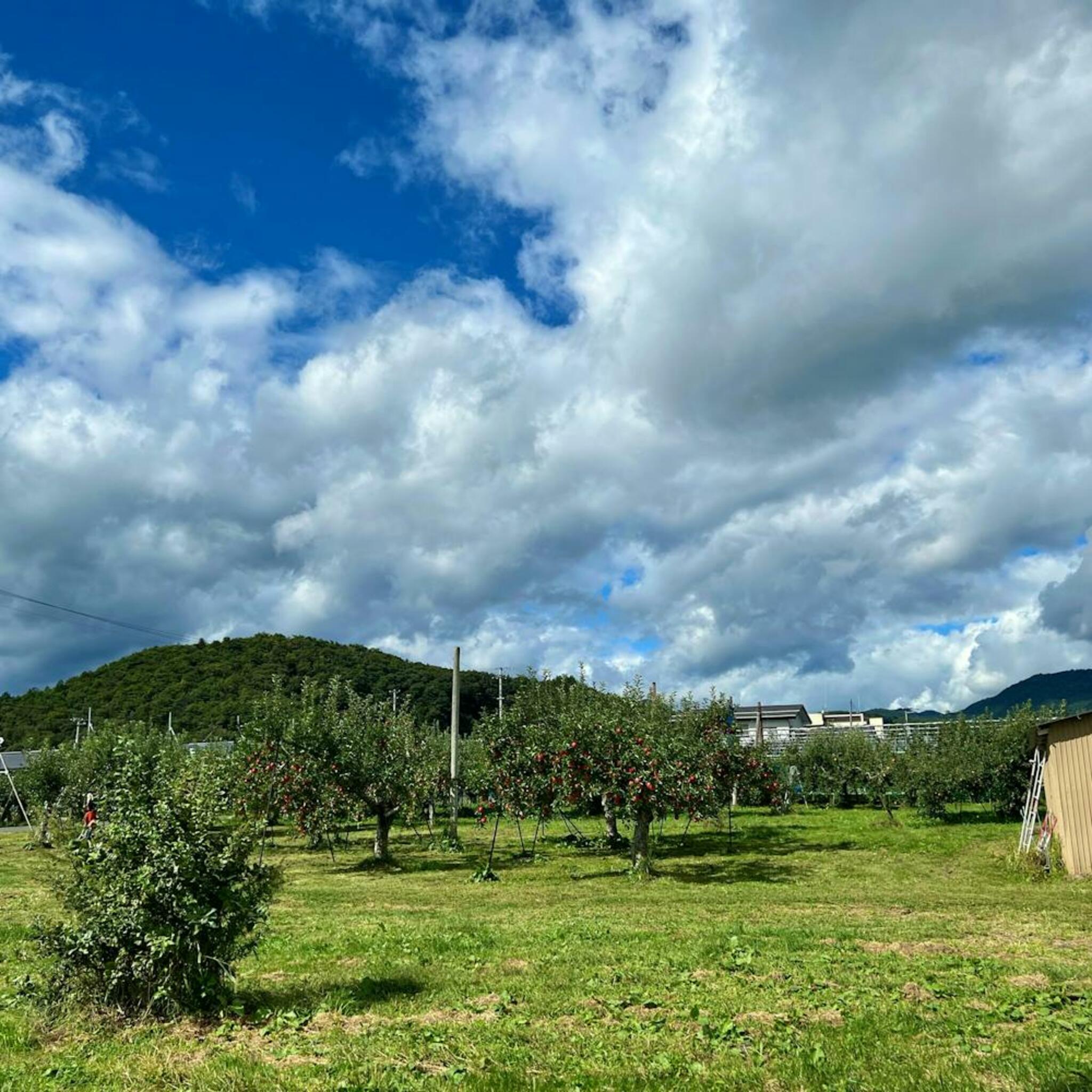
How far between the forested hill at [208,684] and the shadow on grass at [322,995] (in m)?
67.2

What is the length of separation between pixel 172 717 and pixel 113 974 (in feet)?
257

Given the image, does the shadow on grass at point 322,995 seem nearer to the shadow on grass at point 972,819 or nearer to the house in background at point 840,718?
the shadow on grass at point 972,819

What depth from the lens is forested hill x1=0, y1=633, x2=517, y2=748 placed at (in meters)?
82.6

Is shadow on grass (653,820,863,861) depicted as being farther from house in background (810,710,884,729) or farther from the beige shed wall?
house in background (810,710,884,729)

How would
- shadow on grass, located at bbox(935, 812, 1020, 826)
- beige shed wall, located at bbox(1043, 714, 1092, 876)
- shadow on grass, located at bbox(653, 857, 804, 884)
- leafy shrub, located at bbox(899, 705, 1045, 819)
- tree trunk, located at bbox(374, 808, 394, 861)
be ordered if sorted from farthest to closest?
1. shadow on grass, located at bbox(935, 812, 1020, 826)
2. leafy shrub, located at bbox(899, 705, 1045, 819)
3. tree trunk, located at bbox(374, 808, 394, 861)
4. shadow on grass, located at bbox(653, 857, 804, 884)
5. beige shed wall, located at bbox(1043, 714, 1092, 876)

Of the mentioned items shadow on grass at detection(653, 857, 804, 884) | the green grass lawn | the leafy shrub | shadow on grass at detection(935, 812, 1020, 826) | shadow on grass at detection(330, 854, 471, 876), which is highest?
the leafy shrub

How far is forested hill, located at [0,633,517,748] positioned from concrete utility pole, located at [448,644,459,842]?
42031 millimetres

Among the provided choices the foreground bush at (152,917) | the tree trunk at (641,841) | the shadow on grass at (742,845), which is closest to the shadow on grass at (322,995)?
the foreground bush at (152,917)

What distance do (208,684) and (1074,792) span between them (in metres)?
78.3

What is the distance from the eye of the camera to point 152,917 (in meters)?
8.25

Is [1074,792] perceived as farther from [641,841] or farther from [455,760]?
[455,760]

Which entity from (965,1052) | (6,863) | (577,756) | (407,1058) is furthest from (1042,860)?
(6,863)

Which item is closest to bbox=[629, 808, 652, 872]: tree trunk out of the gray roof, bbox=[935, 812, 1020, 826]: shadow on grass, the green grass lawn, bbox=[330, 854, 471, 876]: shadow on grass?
the green grass lawn

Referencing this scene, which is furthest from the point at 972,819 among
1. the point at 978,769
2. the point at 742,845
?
the point at 742,845
